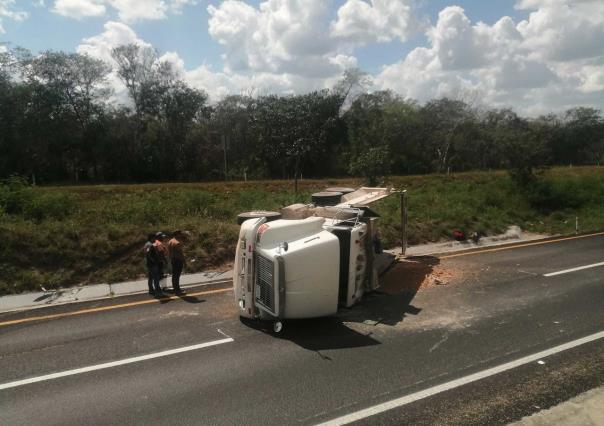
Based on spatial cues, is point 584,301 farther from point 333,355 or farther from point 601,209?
point 601,209

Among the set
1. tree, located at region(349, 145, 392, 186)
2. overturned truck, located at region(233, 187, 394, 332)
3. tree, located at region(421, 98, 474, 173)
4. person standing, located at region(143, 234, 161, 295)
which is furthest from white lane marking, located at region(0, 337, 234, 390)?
tree, located at region(421, 98, 474, 173)

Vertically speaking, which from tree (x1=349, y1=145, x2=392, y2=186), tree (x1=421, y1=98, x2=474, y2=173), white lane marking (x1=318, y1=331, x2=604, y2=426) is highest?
tree (x1=421, y1=98, x2=474, y2=173)

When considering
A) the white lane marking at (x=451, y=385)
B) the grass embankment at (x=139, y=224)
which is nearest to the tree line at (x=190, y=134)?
the grass embankment at (x=139, y=224)

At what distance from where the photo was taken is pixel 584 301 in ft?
31.2

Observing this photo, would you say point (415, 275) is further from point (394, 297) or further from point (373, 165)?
point (373, 165)

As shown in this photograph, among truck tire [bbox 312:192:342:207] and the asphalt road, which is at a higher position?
truck tire [bbox 312:192:342:207]

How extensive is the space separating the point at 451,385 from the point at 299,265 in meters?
2.76

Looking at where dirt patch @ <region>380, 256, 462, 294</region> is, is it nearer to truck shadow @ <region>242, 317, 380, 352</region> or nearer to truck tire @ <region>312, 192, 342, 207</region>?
truck tire @ <region>312, 192, 342, 207</region>

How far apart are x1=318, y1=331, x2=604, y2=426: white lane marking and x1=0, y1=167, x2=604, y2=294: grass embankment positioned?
7806 millimetres

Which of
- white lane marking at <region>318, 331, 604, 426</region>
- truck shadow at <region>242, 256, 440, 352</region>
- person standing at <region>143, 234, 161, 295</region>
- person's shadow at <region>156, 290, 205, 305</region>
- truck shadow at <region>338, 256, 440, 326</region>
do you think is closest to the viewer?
white lane marking at <region>318, 331, 604, 426</region>

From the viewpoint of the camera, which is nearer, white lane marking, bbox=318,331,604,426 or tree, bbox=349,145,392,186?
white lane marking, bbox=318,331,604,426

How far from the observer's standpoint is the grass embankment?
11.7 meters

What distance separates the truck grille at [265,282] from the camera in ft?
24.7

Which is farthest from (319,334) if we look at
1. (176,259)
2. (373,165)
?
(373,165)
